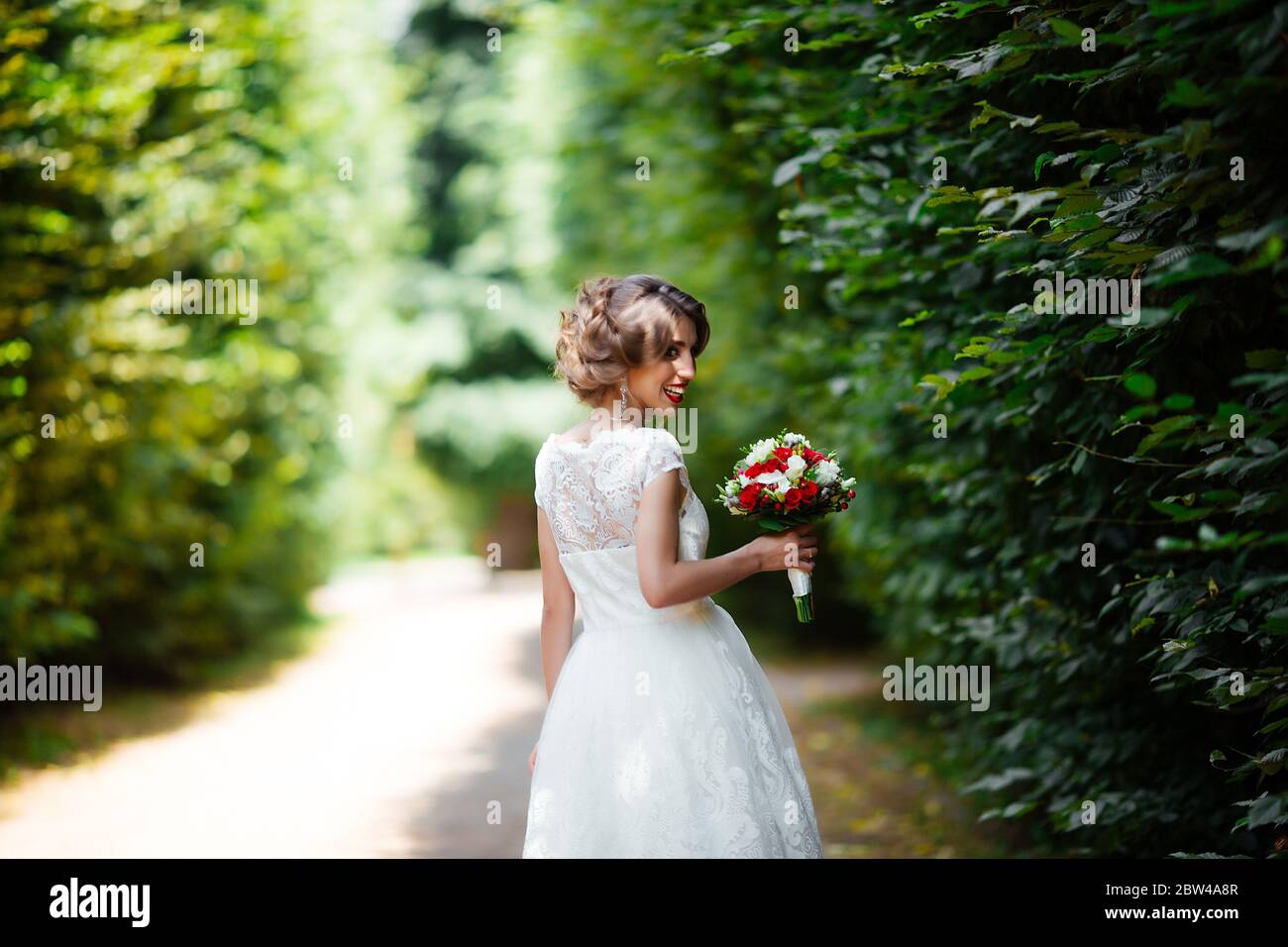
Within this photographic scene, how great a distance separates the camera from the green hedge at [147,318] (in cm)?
771

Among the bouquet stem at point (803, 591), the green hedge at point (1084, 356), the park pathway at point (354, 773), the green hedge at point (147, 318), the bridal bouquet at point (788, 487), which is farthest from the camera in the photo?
the green hedge at point (147, 318)

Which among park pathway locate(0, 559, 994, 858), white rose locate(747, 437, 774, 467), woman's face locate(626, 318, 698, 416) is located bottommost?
park pathway locate(0, 559, 994, 858)

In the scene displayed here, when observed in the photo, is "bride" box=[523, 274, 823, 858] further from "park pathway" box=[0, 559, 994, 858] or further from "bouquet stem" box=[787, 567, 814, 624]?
"park pathway" box=[0, 559, 994, 858]

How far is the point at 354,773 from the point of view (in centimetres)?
962

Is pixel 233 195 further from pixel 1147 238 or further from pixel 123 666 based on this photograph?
pixel 1147 238

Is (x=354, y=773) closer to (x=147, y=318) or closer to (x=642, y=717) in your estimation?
(x=147, y=318)

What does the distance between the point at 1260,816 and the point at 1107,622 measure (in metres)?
1.55

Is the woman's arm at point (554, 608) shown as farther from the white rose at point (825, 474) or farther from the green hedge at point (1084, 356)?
the green hedge at point (1084, 356)

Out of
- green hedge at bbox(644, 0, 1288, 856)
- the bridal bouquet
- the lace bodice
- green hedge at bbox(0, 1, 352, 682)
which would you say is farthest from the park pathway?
the bridal bouquet

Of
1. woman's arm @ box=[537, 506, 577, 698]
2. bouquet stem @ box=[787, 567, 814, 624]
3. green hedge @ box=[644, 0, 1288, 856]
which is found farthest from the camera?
woman's arm @ box=[537, 506, 577, 698]

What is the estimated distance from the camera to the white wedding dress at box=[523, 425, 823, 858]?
119 inches

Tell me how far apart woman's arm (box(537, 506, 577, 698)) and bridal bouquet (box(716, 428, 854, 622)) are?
543 millimetres

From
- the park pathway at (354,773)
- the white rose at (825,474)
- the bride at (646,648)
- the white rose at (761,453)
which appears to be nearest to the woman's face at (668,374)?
the bride at (646,648)

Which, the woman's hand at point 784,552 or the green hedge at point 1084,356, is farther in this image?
the woman's hand at point 784,552
